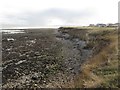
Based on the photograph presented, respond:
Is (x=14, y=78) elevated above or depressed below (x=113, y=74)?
below

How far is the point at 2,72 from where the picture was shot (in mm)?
32406

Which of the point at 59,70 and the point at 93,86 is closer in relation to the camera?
the point at 93,86

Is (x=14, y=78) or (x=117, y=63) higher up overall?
(x=117, y=63)

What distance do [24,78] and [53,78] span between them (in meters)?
3.28

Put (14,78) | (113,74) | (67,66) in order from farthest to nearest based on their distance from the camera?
(67,66), (14,78), (113,74)

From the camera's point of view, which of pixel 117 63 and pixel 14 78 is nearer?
pixel 117 63

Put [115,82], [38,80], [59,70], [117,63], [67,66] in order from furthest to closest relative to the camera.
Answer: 1. [67,66]
2. [59,70]
3. [38,80]
4. [117,63]
5. [115,82]

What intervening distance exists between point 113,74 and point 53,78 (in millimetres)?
8221

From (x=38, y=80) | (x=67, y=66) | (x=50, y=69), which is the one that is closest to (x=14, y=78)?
(x=38, y=80)

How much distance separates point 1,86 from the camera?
25.7 m

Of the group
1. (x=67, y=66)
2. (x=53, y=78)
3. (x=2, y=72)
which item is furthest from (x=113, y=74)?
(x=2, y=72)


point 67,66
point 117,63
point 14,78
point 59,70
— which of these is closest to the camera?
point 117,63

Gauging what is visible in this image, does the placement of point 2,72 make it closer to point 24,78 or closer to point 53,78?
point 24,78

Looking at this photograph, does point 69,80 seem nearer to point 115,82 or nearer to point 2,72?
point 115,82
